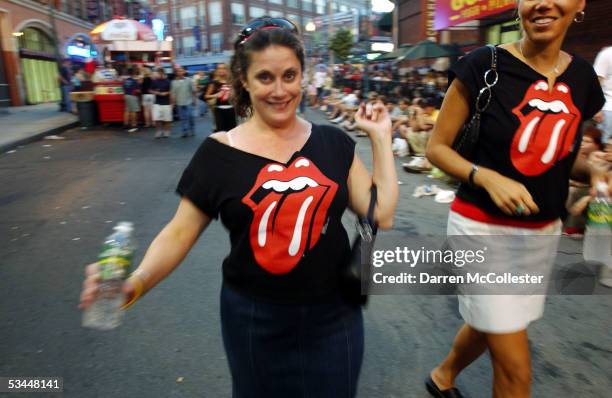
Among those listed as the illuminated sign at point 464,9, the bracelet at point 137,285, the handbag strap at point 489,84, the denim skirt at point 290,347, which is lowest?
the denim skirt at point 290,347

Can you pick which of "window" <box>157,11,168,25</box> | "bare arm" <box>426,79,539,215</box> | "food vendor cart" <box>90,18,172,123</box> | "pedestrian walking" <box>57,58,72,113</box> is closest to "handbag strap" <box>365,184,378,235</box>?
"bare arm" <box>426,79,539,215</box>

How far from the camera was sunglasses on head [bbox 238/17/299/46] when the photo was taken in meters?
1.67

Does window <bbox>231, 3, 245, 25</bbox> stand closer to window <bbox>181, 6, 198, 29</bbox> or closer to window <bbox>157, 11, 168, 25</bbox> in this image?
window <bbox>181, 6, 198, 29</bbox>

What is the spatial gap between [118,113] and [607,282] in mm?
14352

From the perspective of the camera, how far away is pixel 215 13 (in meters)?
60.5

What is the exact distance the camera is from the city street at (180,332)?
271 cm

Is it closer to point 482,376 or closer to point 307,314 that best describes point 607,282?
point 482,376

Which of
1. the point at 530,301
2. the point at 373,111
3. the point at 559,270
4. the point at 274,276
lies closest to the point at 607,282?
the point at 559,270

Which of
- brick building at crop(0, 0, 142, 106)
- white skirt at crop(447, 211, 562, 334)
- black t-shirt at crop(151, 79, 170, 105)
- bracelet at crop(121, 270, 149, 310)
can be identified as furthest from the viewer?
brick building at crop(0, 0, 142, 106)

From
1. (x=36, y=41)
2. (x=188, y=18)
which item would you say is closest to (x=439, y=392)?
(x=36, y=41)

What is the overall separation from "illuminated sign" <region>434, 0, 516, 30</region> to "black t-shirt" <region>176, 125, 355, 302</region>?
1043 centimetres

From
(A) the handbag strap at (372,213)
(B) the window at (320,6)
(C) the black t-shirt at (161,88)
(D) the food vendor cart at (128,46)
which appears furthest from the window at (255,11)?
(A) the handbag strap at (372,213)

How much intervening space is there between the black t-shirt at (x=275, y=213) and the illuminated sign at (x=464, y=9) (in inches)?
411

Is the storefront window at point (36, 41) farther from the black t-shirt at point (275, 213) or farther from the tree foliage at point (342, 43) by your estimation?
the black t-shirt at point (275, 213)
